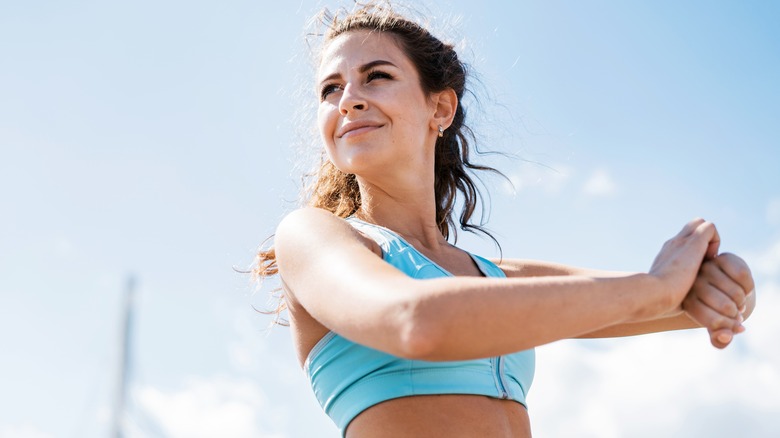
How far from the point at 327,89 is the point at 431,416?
1.45 meters

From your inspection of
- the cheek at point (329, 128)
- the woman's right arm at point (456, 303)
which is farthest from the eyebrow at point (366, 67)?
the woman's right arm at point (456, 303)

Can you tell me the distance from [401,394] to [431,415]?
11 centimetres

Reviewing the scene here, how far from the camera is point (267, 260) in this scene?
3.60 m

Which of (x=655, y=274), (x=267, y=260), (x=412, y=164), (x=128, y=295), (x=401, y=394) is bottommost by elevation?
(x=128, y=295)

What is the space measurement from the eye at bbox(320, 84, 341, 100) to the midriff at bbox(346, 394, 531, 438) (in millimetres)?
1344

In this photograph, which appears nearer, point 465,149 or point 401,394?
point 401,394

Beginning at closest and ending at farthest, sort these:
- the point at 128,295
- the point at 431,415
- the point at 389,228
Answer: the point at 431,415 < the point at 389,228 < the point at 128,295

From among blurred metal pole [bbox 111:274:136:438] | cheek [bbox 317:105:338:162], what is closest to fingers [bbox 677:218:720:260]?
cheek [bbox 317:105:338:162]

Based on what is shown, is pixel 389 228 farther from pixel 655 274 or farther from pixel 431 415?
pixel 655 274

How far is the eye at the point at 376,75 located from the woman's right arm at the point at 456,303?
46.2 inches

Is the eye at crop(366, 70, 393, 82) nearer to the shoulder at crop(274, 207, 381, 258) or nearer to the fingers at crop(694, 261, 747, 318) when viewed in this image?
the shoulder at crop(274, 207, 381, 258)

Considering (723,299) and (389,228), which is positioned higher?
(723,299)

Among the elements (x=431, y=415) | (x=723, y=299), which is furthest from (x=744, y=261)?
(x=431, y=415)

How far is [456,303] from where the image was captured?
2.02m
